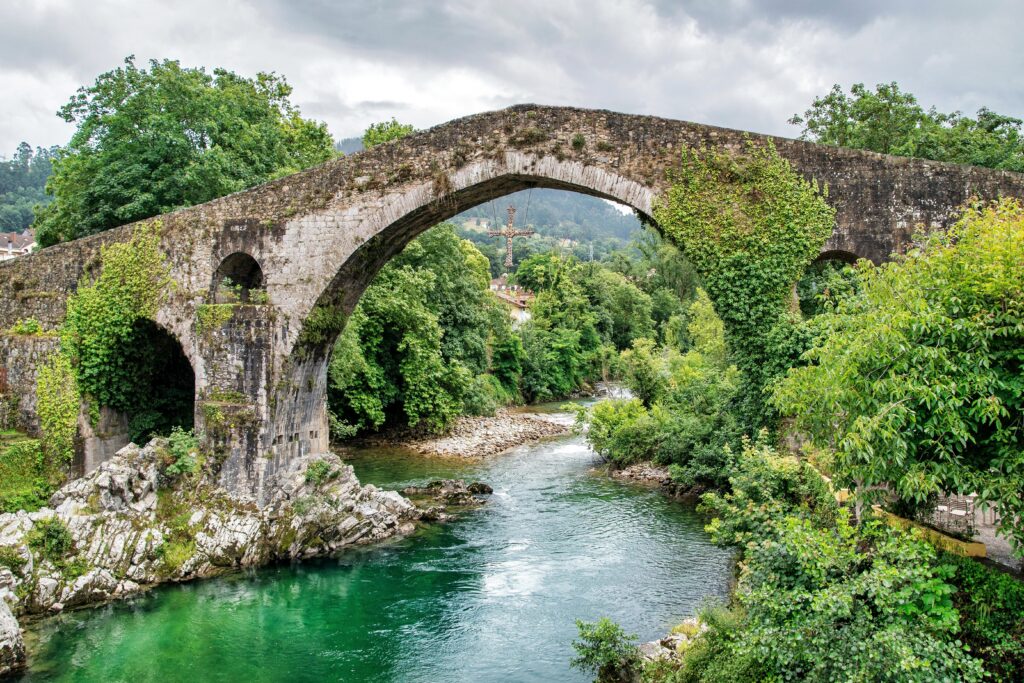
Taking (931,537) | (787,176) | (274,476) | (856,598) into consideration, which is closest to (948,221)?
(787,176)

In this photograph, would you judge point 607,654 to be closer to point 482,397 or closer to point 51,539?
point 51,539

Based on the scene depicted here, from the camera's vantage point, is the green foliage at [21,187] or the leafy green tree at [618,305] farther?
the green foliage at [21,187]

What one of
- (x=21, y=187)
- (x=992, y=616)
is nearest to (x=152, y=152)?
(x=992, y=616)

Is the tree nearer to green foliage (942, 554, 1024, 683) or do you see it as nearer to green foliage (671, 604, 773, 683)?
green foliage (671, 604, 773, 683)

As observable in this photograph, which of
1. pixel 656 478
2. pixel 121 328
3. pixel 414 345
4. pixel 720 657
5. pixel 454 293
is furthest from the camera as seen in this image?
pixel 454 293

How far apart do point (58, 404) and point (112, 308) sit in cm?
188

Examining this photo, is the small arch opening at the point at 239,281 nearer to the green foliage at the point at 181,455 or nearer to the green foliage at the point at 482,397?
the green foliage at the point at 181,455

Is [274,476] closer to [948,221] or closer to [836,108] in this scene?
[948,221]

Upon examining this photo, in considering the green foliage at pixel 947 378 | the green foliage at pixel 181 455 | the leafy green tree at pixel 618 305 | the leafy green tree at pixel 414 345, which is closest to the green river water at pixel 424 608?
the green foliage at pixel 181 455

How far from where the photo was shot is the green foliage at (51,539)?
417 inches

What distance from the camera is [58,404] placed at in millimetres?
13398

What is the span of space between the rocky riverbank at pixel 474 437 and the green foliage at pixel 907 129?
11.8 meters

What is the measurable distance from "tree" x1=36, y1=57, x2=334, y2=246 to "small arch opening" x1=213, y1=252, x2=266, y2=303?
173 inches

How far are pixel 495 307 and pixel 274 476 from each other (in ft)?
57.3
